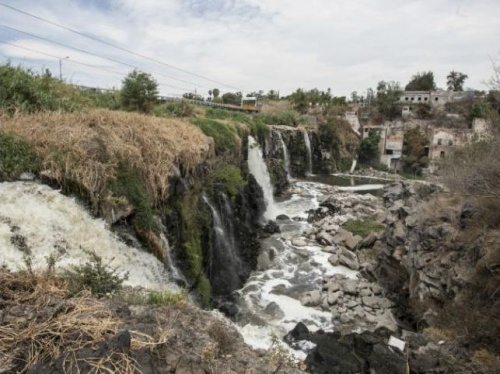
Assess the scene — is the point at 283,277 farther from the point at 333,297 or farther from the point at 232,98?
the point at 232,98

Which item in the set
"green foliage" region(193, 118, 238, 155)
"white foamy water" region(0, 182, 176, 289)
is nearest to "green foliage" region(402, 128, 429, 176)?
"green foliage" region(193, 118, 238, 155)

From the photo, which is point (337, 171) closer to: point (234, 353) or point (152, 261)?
point (152, 261)

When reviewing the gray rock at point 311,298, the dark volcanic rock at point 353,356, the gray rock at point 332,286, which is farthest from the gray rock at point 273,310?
the gray rock at point 332,286

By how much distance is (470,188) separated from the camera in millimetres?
9664

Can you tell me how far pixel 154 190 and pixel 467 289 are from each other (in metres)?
7.54

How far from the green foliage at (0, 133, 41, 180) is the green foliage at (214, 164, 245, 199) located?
21.0ft

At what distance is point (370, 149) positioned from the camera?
135ft

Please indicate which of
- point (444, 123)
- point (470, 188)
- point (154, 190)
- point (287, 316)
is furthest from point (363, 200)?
point (444, 123)

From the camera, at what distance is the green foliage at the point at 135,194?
7.02 m

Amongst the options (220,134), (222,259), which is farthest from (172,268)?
(220,134)

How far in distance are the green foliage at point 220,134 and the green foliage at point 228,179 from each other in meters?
1.23

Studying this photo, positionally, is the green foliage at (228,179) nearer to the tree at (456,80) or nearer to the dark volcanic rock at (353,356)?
the dark volcanic rock at (353,356)

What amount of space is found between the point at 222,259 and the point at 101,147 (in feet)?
18.2

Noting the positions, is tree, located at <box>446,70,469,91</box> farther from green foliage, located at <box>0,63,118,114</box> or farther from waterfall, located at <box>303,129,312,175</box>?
green foliage, located at <box>0,63,118,114</box>
